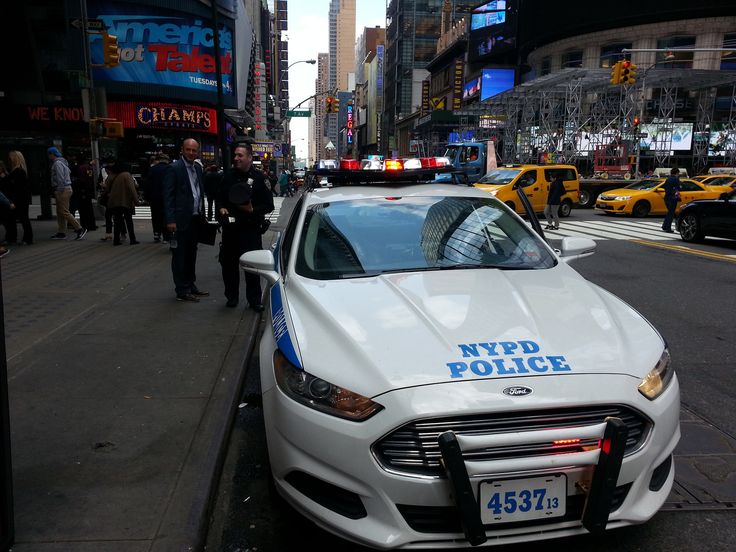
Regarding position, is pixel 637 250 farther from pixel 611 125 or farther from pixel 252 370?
pixel 611 125

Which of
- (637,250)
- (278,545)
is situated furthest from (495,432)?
(637,250)

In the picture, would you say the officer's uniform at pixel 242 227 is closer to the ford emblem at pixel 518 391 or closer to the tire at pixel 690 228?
the ford emblem at pixel 518 391

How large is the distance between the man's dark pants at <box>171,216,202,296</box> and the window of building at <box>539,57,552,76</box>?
63.0m

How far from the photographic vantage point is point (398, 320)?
2.83m

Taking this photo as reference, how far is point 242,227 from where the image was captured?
22.5 feet

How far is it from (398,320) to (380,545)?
100 cm

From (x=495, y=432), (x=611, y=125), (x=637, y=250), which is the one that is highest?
(x=611, y=125)

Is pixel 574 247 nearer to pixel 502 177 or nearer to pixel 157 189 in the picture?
pixel 157 189

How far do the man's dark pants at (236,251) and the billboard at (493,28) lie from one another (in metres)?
70.6

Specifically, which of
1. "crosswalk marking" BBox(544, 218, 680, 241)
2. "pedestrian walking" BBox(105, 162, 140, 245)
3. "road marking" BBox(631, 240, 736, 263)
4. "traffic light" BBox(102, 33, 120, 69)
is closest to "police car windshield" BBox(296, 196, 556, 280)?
"pedestrian walking" BBox(105, 162, 140, 245)

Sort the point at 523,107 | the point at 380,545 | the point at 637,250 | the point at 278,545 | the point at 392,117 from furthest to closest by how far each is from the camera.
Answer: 1. the point at 392,117
2. the point at 523,107
3. the point at 637,250
4. the point at 278,545
5. the point at 380,545

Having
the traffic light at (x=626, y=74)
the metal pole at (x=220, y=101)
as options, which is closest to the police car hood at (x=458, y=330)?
the metal pole at (x=220, y=101)

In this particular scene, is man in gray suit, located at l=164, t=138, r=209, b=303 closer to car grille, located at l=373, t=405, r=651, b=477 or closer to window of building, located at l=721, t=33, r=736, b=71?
car grille, located at l=373, t=405, r=651, b=477

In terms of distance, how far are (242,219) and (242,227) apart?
4.2 inches
